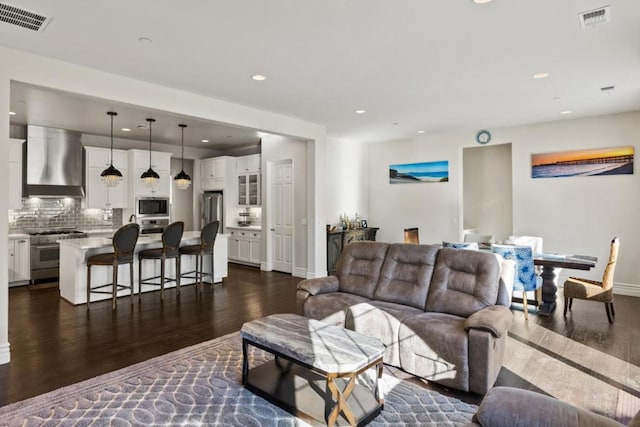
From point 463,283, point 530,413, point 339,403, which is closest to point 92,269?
point 339,403

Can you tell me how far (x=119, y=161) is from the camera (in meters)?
7.61

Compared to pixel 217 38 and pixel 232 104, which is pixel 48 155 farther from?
pixel 217 38

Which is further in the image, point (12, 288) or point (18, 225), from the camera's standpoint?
point (18, 225)

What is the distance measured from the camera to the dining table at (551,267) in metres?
4.45

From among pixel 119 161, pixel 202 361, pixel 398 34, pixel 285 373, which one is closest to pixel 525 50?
pixel 398 34

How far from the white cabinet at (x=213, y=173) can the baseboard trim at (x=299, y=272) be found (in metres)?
2.81

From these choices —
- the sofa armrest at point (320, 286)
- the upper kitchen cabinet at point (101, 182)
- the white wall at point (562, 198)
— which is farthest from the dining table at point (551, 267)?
the upper kitchen cabinet at point (101, 182)

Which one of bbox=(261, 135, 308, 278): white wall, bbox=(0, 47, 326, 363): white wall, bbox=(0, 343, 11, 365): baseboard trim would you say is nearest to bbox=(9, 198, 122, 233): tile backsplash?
bbox=(261, 135, 308, 278): white wall

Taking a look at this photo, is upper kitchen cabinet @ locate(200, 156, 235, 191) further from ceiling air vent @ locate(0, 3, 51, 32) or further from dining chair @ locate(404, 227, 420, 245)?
ceiling air vent @ locate(0, 3, 51, 32)

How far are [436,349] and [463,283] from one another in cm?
75

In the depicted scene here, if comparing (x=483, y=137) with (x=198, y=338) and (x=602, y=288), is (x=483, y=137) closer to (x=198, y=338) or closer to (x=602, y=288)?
(x=602, y=288)

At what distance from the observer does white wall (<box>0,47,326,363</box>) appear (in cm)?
322

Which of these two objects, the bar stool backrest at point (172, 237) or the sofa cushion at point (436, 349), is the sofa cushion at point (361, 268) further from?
the bar stool backrest at point (172, 237)

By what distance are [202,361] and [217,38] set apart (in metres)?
2.78
